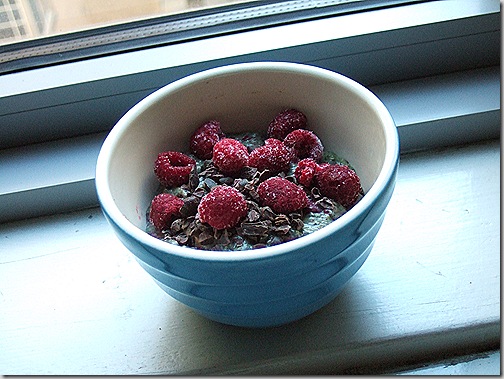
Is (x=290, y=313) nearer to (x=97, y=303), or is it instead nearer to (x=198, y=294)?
(x=198, y=294)

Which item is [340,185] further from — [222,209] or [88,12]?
[88,12]

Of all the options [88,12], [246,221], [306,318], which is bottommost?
[306,318]

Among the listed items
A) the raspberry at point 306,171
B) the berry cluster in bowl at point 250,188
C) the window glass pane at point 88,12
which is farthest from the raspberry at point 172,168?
the window glass pane at point 88,12

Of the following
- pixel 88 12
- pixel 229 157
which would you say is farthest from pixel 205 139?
pixel 88 12

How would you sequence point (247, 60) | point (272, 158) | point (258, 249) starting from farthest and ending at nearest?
point (247, 60), point (272, 158), point (258, 249)

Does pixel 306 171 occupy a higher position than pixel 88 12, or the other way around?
pixel 88 12

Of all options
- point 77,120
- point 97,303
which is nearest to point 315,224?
point 97,303
